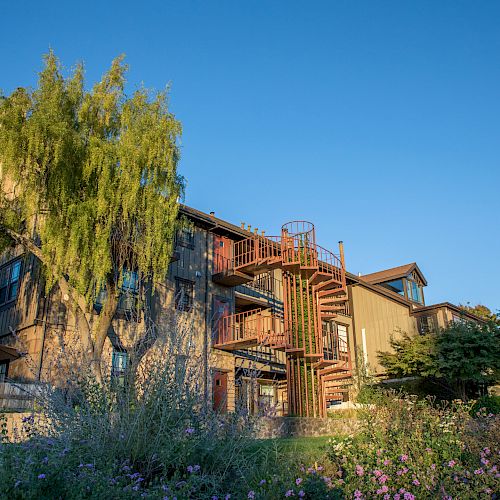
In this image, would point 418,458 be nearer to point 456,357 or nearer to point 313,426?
point 313,426

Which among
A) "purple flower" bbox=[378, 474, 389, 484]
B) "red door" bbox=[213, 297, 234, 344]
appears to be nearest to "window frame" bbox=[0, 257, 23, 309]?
"red door" bbox=[213, 297, 234, 344]

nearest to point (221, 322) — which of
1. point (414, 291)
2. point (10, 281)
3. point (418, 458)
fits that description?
point (10, 281)

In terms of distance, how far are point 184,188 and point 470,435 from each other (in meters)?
10.6

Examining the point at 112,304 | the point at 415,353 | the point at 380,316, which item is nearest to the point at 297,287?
the point at 112,304

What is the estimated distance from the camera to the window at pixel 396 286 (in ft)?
118

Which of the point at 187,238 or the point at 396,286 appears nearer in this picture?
the point at 187,238

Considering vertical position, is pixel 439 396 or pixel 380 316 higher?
pixel 380 316

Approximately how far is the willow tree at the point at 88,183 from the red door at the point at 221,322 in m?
5.97

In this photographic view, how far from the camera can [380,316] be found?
31891mm

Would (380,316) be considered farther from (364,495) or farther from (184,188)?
(364,495)

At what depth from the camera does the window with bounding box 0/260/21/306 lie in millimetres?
18188

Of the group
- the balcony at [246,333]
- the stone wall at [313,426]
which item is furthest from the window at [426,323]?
the stone wall at [313,426]

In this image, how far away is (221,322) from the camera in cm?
2134

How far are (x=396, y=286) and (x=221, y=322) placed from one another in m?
18.1
